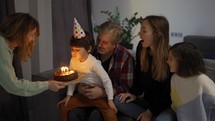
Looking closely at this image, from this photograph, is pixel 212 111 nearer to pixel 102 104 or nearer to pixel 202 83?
pixel 202 83

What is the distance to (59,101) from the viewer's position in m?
1.95

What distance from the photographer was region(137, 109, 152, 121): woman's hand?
67.6 inches

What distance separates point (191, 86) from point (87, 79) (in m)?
0.69

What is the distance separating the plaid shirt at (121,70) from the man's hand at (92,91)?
0.43 feet

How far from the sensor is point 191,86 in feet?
5.21

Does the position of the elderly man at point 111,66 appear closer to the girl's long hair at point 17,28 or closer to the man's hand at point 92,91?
the man's hand at point 92,91

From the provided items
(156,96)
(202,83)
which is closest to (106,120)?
(156,96)

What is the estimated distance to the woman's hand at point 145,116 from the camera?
1.72 m

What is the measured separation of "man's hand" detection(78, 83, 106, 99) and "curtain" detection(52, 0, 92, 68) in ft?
4.90

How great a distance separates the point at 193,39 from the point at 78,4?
1517 millimetres

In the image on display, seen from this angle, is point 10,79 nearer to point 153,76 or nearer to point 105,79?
point 105,79

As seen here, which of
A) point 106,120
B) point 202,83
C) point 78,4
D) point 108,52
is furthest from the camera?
point 78,4

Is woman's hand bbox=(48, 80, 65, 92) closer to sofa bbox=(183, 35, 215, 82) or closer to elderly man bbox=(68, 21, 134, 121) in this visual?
elderly man bbox=(68, 21, 134, 121)

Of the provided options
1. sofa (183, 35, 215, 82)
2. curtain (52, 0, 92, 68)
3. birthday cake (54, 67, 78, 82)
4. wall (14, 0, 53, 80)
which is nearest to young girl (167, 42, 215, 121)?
birthday cake (54, 67, 78, 82)
